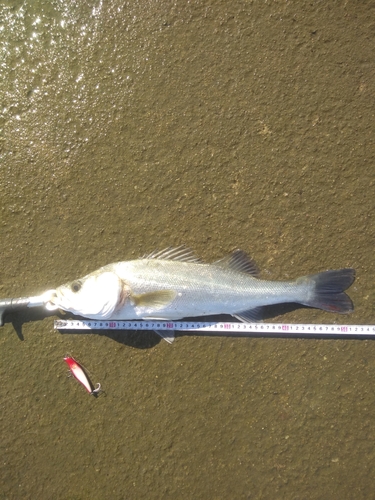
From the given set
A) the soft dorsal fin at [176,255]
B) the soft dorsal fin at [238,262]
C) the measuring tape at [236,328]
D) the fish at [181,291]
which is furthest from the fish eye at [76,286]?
the soft dorsal fin at [238,262]

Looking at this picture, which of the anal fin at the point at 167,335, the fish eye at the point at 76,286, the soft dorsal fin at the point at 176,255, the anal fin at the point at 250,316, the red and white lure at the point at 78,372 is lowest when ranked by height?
the red and white lure at the point at 78,372

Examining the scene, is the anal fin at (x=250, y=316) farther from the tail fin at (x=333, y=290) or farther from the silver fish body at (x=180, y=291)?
the tail fin at (x=333, y=290)

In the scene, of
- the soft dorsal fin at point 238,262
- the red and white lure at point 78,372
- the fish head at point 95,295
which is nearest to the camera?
the fish head at point 95,295

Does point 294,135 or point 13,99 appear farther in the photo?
point 13,99

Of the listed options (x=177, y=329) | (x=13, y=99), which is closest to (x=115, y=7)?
(x=13, y=99)

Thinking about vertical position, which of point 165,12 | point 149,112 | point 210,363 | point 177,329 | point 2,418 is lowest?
point 2,418

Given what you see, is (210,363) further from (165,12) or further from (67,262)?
(165,12)

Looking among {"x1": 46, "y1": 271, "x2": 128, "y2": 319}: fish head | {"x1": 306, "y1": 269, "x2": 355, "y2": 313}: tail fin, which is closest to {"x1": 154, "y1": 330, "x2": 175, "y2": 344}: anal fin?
{"x1": 46, "y1": 271, "x2": 128, "y2": 319}: fish head

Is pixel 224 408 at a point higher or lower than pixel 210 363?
lower
